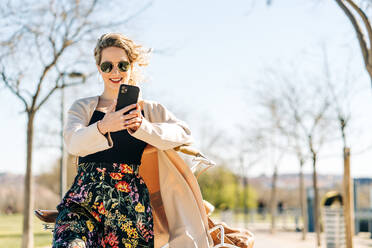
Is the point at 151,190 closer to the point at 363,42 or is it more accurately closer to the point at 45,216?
the point at 45,216

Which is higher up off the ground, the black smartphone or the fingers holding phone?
the black smartphone

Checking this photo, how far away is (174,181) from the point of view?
9.86 ft

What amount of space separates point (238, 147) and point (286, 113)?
452 inches

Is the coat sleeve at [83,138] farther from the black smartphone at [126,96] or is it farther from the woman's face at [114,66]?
the woman's face at [114,66]

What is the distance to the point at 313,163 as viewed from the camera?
51.5ft

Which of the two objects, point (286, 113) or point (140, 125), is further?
point (286, 113)

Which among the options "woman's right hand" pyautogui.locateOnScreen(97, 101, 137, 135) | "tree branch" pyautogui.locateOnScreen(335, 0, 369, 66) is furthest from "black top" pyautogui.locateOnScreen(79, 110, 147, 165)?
"tree branch" pyautogui.locateOnScreen(335, 0, 369, 66)

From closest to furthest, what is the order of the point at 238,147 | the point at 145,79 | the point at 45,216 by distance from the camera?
the point at 45,216 < the point at 145,79 < the point at 238,147

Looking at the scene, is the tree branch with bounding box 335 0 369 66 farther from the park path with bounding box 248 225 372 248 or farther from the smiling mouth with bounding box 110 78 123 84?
the park path with bounding box 248 225 372 248

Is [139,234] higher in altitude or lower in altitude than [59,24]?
lower

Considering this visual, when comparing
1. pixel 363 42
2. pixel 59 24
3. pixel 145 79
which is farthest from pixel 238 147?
pixel 145 79

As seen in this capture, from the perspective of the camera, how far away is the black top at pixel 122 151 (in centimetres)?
279

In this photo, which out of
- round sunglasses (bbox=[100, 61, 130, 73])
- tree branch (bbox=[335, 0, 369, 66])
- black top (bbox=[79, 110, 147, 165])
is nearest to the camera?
black top (bbox=[79, 110, 147, 165])

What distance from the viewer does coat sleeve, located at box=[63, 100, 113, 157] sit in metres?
2.61
